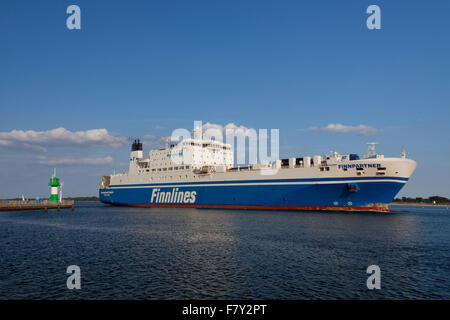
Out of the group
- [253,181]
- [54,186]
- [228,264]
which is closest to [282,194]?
[253,181]

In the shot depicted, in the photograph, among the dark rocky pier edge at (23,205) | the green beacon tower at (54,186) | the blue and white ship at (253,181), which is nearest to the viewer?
the blue and white ship at (253,181)

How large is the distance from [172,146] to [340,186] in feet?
111

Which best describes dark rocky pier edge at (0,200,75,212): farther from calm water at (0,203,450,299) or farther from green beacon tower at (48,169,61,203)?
calm water at (0,203,450,299)

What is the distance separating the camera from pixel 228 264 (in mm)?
15297

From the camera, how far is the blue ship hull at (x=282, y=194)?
3962 centimetres

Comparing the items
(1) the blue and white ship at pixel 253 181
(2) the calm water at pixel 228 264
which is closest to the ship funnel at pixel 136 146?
(1) the blue and white ship at pixel 253 181

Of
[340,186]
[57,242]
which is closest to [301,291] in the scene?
[57,242]

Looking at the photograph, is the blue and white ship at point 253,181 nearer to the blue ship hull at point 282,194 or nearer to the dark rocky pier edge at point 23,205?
the blue ship hull at point 282,194

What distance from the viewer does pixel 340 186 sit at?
40.9 m

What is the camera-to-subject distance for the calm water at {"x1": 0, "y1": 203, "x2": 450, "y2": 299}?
448 inches

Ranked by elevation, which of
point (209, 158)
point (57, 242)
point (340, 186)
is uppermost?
point (209, 158)
